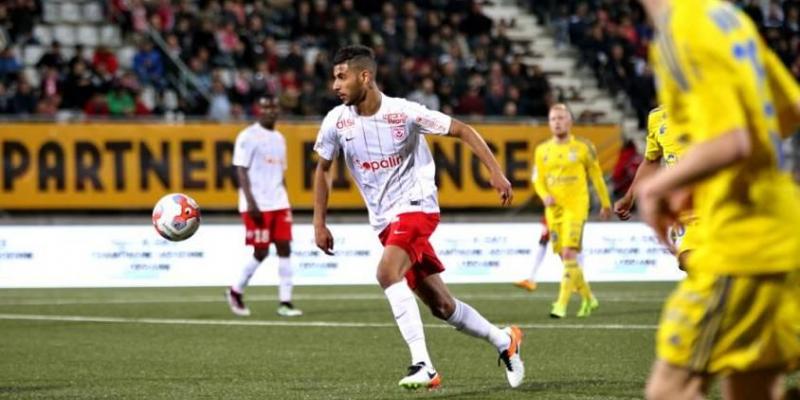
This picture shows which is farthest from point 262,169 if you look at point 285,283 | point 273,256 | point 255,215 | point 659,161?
point 659,161

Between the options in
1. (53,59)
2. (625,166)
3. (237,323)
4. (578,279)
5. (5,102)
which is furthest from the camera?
(625,166)

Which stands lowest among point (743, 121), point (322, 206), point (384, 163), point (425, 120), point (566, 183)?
point (566, 183)

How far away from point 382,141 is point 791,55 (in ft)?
79.0

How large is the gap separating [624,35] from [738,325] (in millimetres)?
27555

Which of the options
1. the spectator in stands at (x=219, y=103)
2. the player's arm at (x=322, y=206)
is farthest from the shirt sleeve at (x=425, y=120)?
the spectator in stands at (x=219, y=103)

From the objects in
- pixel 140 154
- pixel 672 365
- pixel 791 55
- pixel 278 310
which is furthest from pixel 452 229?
pixel 672 365

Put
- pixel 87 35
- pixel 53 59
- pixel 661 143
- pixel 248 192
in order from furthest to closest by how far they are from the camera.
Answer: pixel 87 35
pixel 53 59
pixel 248 192
pixel 661 143

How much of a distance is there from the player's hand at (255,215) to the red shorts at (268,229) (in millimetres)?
24

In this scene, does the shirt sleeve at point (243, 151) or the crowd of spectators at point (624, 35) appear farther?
the crowd of spectators at point (624, 35)

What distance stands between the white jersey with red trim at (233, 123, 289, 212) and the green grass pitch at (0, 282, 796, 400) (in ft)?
4.40

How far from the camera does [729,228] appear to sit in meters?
4.89

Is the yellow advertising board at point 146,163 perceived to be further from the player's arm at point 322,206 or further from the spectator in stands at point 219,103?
the player's arm at point 322,206

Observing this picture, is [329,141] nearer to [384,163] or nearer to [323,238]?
[384,163]

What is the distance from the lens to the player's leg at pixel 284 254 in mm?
17125
